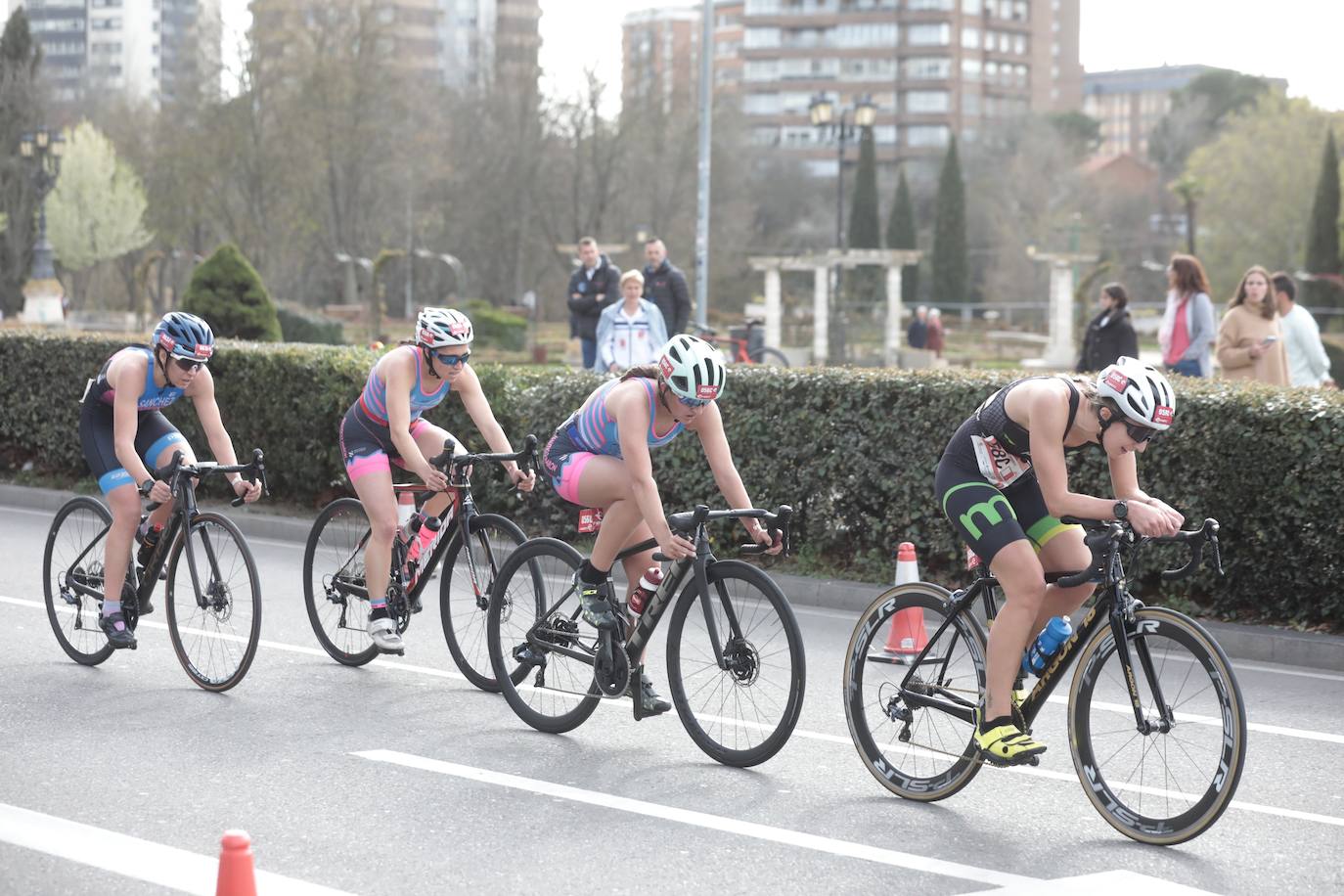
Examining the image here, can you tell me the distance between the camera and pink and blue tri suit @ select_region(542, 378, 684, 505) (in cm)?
707

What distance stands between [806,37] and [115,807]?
13591cm

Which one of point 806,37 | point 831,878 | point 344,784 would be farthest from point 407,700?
point 806,37

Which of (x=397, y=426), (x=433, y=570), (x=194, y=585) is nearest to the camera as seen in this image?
(x=397, y=426)

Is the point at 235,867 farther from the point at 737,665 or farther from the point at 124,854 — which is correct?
the point at 737,665

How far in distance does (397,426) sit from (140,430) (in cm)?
154

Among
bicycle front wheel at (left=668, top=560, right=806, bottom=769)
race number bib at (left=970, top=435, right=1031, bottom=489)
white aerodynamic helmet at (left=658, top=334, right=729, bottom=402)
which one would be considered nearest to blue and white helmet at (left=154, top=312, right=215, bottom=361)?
white aerodynamic helmet at (left=658, top=334, right=729, bottom=402)

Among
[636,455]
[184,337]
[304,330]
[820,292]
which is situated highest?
[820,292]

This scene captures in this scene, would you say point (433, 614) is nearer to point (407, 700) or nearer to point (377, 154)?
point (407, 700)

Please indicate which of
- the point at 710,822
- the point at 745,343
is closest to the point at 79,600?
the point at 710,822

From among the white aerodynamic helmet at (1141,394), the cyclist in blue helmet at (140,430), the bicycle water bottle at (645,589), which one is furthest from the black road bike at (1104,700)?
the cyclist in blue helmet at (140,430)

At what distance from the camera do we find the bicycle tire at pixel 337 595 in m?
8.67

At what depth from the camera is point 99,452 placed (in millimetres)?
8500

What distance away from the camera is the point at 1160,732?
19.0 ft

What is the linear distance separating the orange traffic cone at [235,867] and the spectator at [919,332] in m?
36.1
